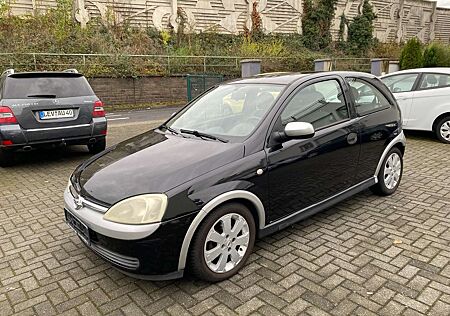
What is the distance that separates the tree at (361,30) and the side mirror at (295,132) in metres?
28.6

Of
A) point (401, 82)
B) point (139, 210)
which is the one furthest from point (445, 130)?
point (139, 210)

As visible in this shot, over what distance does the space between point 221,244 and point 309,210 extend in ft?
3.62

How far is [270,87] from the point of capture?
11.6 ft

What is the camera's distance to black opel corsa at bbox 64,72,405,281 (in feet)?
8.30

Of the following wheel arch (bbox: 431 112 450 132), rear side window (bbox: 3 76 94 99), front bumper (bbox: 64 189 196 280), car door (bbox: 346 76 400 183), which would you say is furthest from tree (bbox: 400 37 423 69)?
front bumper (bbox: 64 189 196 280)

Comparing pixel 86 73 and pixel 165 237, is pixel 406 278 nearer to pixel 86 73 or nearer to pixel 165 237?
pixel 165 237

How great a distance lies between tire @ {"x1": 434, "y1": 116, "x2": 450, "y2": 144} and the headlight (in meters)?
7.00

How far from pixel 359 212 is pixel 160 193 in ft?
8.38

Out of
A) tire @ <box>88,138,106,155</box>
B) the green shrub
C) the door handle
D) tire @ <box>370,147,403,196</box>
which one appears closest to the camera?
the door handle

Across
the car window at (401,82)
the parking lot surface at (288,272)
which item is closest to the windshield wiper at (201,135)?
the parking lot surface at (288,272)

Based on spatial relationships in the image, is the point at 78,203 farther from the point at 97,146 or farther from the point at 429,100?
the point at 429,100

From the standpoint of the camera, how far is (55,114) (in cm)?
578

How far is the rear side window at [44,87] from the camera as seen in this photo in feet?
18.9

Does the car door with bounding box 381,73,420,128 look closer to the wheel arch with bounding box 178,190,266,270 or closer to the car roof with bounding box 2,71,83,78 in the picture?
the wheel arch with bounding box 178,190,266,270
